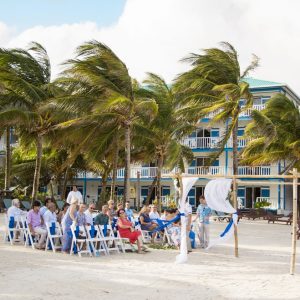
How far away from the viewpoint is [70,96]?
2147 centimetres

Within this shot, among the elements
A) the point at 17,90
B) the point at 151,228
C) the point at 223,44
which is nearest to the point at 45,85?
the point at 17,90

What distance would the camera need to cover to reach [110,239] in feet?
41.8

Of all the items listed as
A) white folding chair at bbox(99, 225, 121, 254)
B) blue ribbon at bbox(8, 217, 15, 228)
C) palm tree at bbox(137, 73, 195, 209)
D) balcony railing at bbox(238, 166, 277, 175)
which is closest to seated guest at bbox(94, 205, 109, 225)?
white folding chair at bbox(99, 225, 121, 254)

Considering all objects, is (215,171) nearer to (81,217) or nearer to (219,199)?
(219,199)

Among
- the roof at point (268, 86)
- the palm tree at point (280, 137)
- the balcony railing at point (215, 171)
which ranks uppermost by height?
the roof at point (268, 86)

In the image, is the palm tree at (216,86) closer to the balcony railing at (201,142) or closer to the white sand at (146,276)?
the white sand at (146,276)

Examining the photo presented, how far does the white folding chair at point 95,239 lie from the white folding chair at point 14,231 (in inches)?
81.5

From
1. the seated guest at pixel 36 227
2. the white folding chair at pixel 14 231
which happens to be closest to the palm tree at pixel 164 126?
the white folding chair at pixel 14 231

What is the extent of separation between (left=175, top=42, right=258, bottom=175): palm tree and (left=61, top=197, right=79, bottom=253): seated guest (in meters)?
13.6

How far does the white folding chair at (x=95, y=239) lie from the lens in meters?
12.4

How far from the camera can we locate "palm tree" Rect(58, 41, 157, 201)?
69.8 feet

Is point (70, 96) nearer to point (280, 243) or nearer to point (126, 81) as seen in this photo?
point (126, 81)

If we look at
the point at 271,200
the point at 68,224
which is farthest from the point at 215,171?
the point at 68,224

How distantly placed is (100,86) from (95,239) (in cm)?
1022
